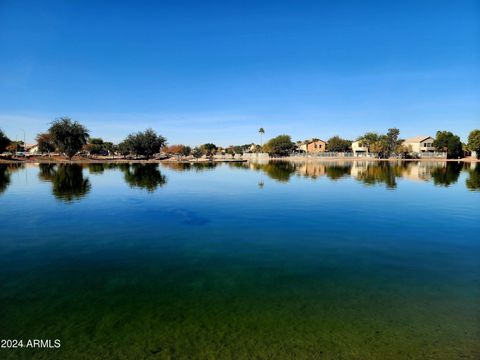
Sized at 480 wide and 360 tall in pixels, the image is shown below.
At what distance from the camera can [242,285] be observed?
11.5 meters

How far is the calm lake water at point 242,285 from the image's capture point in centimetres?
Result: 807

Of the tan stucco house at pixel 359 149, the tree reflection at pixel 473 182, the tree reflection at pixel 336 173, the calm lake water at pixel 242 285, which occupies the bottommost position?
the calm lake water at pixel 242 285

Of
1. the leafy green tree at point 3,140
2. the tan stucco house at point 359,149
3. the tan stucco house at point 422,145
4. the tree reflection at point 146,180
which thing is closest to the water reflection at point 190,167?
the tree reflection at point 146,180

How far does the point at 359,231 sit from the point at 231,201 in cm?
1485

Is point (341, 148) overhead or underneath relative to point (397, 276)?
overhead

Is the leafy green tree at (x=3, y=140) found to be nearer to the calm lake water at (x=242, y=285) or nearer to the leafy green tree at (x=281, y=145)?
the calm lake water at (x=242, y=285)

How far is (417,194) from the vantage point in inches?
1406

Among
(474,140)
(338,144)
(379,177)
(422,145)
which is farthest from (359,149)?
(379,177)

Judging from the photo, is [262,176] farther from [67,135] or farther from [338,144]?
[338,144]

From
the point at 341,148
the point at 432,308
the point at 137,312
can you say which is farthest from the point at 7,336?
the point at 341,148

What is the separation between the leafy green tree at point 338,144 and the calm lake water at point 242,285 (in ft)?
540

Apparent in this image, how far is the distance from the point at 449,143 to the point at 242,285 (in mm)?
173246

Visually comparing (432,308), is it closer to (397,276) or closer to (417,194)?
(397,276)

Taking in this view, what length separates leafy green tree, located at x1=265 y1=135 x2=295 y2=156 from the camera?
184000mm
